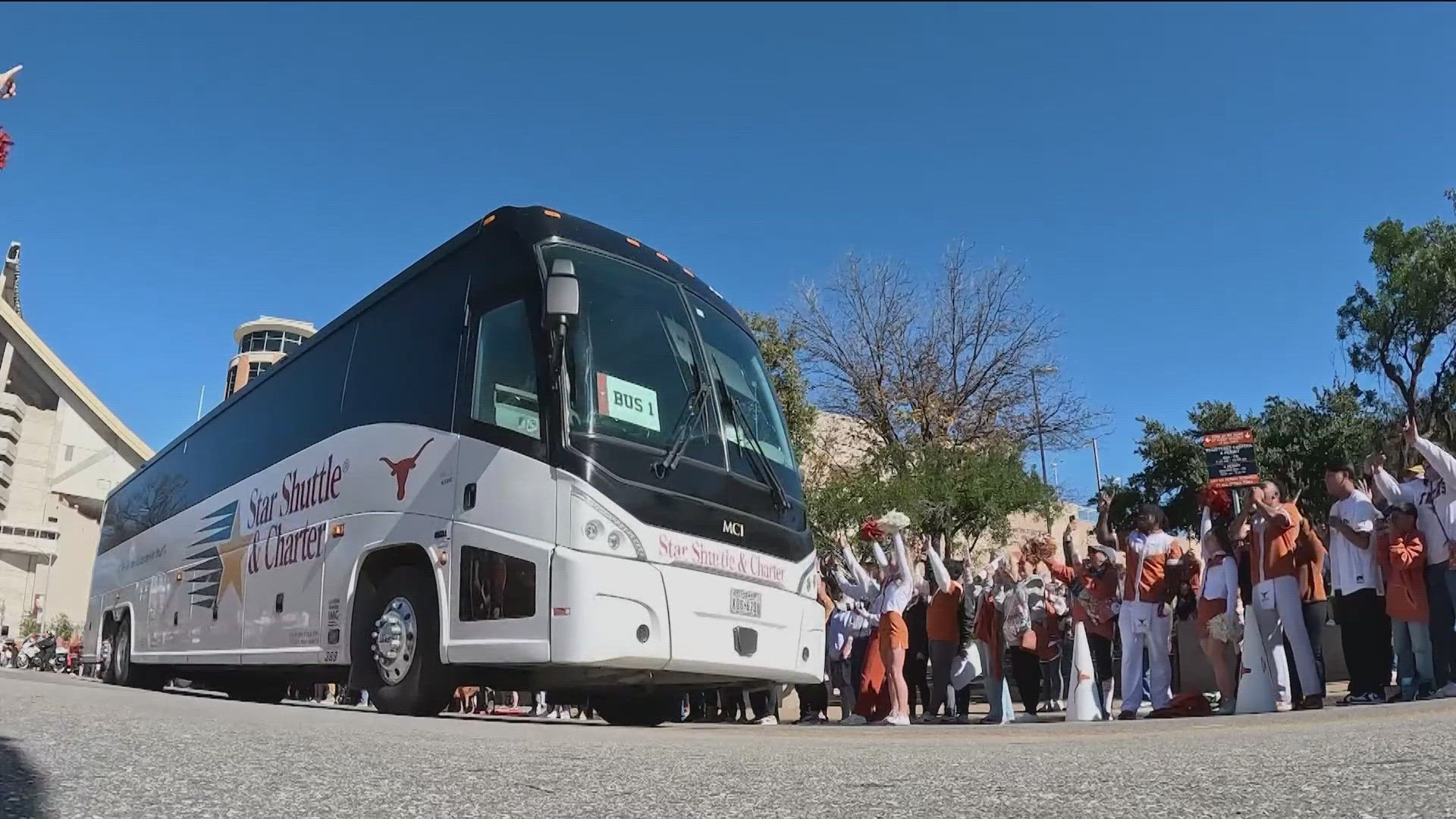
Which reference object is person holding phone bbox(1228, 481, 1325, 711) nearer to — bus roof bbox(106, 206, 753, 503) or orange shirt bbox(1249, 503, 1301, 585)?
orange shirt bbox(1249, 503, 1301, 585)

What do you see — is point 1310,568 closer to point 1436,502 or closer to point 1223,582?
point 1223,582

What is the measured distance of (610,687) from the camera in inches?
274

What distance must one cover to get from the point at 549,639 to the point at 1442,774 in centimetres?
422

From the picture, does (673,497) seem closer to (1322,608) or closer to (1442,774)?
(1442,774)

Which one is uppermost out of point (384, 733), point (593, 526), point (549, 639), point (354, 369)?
point (354, 369)

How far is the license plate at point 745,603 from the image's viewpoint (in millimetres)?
6633

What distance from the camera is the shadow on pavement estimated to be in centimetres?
257

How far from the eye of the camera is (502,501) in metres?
6.25

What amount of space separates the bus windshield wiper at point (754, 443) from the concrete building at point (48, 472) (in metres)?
64.0

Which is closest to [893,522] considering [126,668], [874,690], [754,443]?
[874,690]

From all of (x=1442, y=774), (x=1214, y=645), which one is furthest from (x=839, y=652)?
(x=1442, y=774)

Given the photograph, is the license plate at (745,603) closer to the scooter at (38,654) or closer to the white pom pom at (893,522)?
the white pom pom at (893,522)

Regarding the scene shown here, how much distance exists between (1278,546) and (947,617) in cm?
322

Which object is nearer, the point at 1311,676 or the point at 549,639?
the point at 549,639
